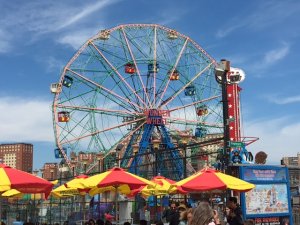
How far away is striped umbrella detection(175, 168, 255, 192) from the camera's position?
1102 cm

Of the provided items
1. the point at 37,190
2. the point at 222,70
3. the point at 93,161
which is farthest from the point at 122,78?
the point at 37,190

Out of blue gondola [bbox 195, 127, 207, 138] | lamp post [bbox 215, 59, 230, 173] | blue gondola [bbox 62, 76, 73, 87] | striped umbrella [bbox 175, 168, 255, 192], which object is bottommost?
striped umbrella [bbox 175, 168, 255, 192]

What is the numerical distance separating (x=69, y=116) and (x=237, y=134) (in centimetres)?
1160

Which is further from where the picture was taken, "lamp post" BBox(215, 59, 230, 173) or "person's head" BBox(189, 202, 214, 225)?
"lamp post" BBox(215, 59, 230, 173)

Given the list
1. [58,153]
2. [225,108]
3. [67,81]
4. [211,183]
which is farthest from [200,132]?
[211,183]

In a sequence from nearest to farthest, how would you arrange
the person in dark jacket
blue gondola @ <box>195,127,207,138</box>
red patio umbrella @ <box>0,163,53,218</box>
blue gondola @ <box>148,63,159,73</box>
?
1. the person in dark jacket
2. red patio umbrella @ <box>0,163,53,218</box>
3. blue gondola @ <box>148,63,159,73</box>
4. blue gondola @ <box>195,127,207,138</box>

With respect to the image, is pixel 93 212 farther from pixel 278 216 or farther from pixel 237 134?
pixel 237 134

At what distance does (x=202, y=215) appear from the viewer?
120 inches

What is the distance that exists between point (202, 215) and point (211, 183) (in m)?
8.24

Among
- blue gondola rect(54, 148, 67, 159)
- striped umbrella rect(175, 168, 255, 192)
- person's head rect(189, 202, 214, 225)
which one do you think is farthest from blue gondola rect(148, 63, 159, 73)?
person's head rect(189, 202, 214, 225)

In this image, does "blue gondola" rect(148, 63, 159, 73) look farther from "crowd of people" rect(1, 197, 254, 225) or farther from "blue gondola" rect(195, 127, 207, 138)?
"crowd of people" rect(1, 197, 254, 225)

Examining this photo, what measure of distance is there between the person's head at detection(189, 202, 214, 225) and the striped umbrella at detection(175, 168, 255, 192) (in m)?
7.96

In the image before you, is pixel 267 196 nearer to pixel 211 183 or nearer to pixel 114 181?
pixel 211 183

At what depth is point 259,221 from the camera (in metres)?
13.6
